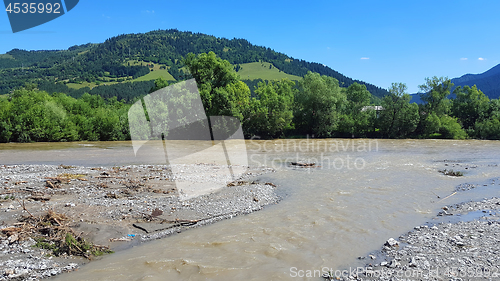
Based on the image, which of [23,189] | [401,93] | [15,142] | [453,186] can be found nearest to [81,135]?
[15,142]

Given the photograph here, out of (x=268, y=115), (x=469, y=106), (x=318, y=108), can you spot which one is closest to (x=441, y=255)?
(x=268, y=115)

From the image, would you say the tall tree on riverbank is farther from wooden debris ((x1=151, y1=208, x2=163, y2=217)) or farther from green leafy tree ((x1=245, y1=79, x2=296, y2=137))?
wooden debris ((x1=151, y1=208, x2=163, y2=217))

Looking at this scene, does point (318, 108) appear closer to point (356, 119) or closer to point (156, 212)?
point (356, 119)

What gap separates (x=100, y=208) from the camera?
1177cm

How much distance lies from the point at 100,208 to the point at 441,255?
40.7 feet

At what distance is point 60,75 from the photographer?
19950 centimetres

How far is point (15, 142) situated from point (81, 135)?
9246mm

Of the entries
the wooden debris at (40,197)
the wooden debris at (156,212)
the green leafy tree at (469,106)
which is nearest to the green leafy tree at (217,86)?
the wooden debris at (40,197)

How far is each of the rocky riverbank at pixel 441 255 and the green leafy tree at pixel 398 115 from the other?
2058 inches

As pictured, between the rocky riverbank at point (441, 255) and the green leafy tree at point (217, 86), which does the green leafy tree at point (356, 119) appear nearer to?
the green leafy tree at point (217, 86)

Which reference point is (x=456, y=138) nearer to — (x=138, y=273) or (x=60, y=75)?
(x=138, y=273)

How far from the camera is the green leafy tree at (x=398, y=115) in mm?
57906

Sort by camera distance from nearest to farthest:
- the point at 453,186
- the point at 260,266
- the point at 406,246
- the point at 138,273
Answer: the point at 138,273 < the point at 260,266 < the point at 406,246 < the point at 453,186

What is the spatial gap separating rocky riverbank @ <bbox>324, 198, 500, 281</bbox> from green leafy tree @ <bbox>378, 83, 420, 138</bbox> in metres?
52.3
